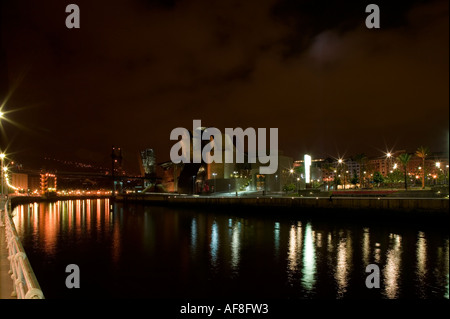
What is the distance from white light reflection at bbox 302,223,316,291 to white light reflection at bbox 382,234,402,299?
3.80m

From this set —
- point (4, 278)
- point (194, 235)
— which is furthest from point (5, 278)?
point (194, 235)

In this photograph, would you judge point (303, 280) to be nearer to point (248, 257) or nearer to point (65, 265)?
point (248, 257)

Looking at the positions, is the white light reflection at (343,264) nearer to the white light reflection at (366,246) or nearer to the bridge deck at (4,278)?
the white light reflection at (366,246)

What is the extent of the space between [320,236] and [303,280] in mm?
14276

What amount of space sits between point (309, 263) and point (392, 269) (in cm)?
499

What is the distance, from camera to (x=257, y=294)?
17.6 metres

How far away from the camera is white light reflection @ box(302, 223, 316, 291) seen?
1900cm

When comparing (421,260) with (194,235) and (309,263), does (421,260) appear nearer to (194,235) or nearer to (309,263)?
(309,263)

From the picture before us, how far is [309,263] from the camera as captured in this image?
22984 millimetres

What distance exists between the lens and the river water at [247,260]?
18188 mm

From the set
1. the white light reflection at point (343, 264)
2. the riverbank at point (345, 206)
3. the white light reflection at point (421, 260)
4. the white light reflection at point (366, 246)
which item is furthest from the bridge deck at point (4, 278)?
the riverbank at point (345, 206)

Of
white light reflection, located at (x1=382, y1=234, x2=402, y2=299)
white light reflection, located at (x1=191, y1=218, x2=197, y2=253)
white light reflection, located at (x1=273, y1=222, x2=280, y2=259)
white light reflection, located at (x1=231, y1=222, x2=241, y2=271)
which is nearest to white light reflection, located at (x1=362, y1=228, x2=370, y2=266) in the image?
white light reflection, located at (x1=382, y1=234, x2=402, y2=299)

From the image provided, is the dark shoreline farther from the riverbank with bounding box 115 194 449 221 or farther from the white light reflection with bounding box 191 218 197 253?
the white light reflection with bounding box 191 218 197 253
